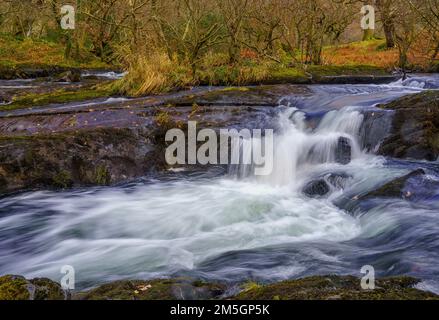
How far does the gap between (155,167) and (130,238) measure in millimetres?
2851

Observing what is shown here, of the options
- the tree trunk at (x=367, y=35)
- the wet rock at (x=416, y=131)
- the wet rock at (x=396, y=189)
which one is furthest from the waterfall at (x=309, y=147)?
the tree trunk at (x=367, y=35)

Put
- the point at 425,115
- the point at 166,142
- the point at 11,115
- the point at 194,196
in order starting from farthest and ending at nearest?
the point at 11,115
the point at 166,142
the point at 425,115
the point at 194,196

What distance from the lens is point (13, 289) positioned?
3273 mm

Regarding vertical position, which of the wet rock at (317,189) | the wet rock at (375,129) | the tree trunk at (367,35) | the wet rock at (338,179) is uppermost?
the tree trunk at (367,35)

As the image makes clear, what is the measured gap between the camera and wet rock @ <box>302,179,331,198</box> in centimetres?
804

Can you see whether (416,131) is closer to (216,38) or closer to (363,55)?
(216,38)

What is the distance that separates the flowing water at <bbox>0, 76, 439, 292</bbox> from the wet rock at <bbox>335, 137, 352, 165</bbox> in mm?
77

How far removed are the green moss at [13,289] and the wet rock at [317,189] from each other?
555 cm

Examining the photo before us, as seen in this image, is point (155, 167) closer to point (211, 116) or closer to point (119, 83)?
point (211, 116)

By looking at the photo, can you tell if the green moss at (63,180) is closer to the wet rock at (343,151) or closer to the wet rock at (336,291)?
the wet rock at (343,151)

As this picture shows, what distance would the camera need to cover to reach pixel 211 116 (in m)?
10.4

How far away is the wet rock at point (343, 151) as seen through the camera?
9297 millimetres

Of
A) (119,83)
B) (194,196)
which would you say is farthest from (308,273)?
(119,83)
